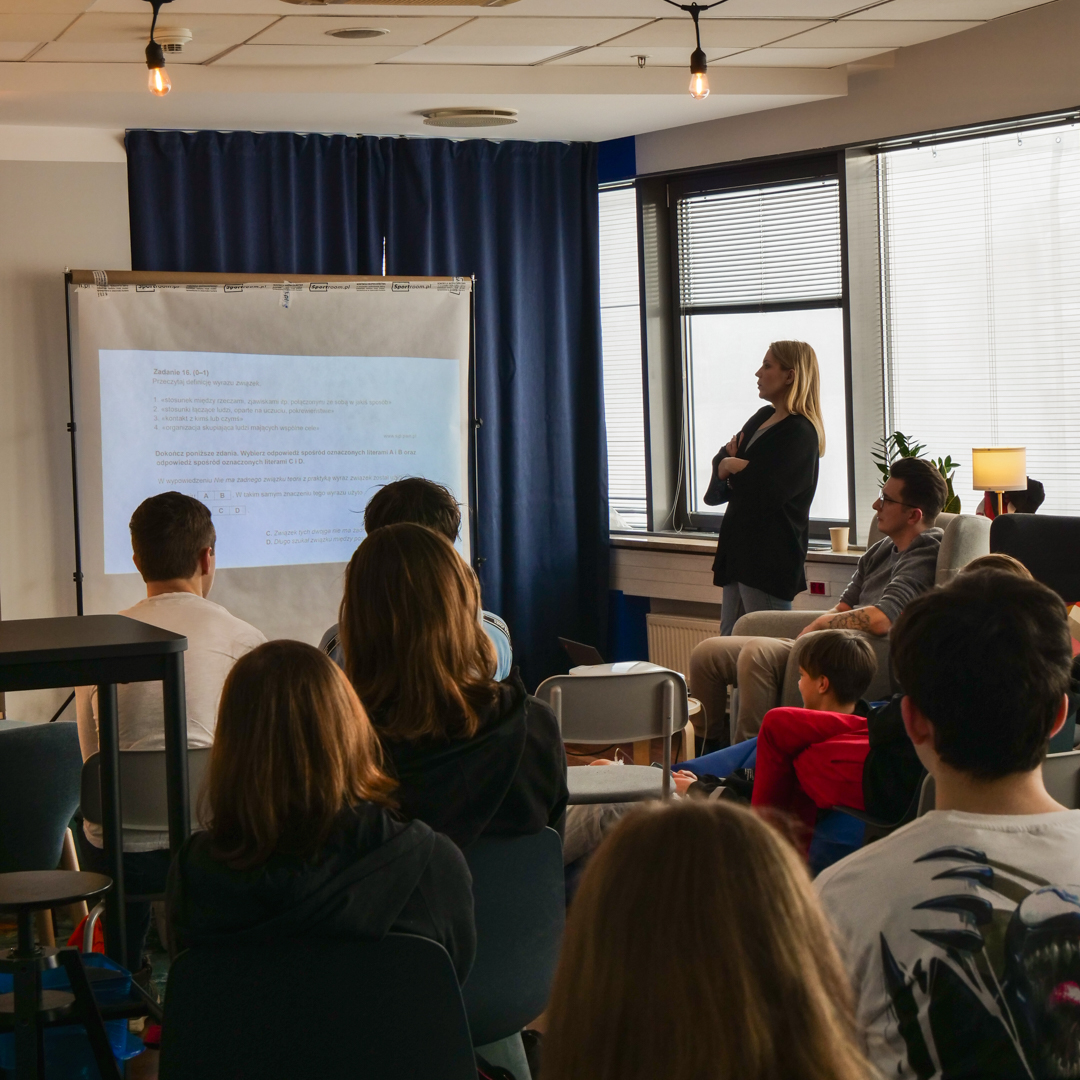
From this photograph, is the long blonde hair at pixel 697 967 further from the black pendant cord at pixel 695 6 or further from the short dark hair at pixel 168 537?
the black pendant cord at pixel 695 6

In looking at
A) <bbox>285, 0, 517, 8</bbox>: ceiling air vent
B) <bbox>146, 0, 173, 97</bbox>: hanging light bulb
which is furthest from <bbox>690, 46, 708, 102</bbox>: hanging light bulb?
<bbox>146, 0, 173, 97</bbox>: hanging light bulb

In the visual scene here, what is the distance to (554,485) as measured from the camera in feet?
20.0

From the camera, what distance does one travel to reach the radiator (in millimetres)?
5773

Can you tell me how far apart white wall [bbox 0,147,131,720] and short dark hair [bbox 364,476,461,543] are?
2889mm

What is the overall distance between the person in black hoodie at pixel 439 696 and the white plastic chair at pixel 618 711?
1.30 m

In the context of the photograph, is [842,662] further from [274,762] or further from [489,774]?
[274,762]

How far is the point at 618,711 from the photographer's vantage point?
3.26m

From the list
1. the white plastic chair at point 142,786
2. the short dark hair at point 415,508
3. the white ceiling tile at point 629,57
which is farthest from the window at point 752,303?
the white plastic chair at point 142,786

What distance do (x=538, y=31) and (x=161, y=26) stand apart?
4.19ft

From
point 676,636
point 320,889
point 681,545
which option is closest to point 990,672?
point 320,889

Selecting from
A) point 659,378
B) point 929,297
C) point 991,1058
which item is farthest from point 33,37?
point 991,1058

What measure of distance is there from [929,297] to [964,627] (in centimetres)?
436

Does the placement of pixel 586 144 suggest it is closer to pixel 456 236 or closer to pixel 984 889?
pixel 456 236

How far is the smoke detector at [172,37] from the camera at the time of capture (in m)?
A: 4.08
